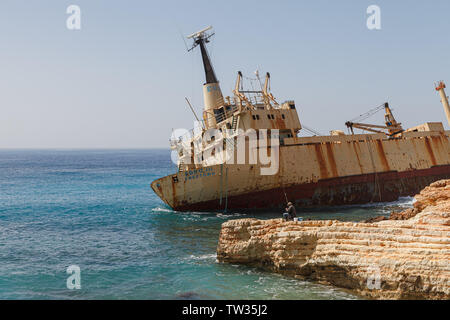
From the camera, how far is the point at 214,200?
89.6 ft

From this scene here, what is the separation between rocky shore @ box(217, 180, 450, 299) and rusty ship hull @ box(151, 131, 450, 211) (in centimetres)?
1314

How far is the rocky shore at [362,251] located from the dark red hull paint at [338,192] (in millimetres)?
13622

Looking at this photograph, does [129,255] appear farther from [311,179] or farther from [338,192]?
[338,192]

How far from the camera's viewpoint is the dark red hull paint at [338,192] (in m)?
27.4

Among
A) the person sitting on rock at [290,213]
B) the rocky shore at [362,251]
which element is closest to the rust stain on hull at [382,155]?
the rocky shore at [362,251]

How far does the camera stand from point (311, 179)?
28.1 meters

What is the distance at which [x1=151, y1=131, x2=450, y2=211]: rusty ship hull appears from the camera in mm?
26969

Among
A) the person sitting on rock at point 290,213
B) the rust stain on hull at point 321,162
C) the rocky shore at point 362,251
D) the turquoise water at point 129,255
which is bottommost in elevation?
the turquoise water at point 129,255

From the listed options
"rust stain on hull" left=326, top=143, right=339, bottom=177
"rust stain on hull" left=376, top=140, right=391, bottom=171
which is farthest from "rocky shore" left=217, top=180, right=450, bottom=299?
"rust stain on hull" left=376, top=140, right=391, bottom=171

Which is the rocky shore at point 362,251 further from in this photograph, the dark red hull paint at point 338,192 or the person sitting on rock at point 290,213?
the dark red hull paint at point 338,192

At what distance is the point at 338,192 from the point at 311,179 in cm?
309

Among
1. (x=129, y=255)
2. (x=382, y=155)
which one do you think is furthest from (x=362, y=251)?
(x=382, y=155)
